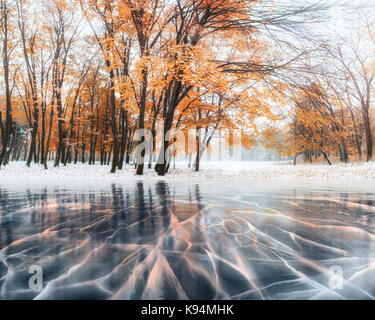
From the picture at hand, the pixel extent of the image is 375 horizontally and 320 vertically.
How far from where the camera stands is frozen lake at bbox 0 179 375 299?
5.80ft

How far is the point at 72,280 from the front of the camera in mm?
1882

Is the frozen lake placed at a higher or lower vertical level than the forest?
lower

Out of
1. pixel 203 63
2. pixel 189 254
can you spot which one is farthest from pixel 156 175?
pixel 189 254

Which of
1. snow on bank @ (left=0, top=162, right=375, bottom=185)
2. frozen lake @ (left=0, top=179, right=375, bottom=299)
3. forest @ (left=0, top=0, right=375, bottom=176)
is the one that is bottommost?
frozen lake @ (left=0, top=179, right=375, bottom=299)

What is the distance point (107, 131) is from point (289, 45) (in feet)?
85.1

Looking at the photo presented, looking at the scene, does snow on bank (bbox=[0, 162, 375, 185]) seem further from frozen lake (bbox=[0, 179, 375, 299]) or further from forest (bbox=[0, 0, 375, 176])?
frozen lake (bbox=[0, 179, 375, 299])

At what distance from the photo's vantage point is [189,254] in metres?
2.34

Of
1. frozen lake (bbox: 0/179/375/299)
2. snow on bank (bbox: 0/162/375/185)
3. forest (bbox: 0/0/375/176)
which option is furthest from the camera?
snow on bank (bbox: 0/162/375/185)

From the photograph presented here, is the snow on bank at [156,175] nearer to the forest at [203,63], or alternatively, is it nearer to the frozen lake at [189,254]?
the forest at [203,63]

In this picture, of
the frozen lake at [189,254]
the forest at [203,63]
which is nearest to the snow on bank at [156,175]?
the forest at [203,63]

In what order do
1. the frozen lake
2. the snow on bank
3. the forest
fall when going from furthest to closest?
the snow on bank < the forest < the frozen lake

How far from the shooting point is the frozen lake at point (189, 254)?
177 centimetres

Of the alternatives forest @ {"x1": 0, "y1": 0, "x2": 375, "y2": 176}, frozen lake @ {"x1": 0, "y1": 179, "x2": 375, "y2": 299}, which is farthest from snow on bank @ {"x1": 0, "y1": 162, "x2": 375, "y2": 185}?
frozen lake @ {"x1": 0, "y1": 179, "x2": 375, "y2": 299}
